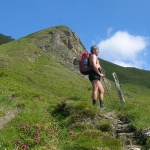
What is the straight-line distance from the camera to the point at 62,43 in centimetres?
9444

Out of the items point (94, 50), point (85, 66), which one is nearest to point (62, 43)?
point (94, 50)

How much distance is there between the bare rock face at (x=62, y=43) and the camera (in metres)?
87.0

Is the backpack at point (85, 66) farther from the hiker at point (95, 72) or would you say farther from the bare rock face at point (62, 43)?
the bare rock face at point (62, 43)

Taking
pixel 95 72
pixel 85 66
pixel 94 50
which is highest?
pixel 94 50

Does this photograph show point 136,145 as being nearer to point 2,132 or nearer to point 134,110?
point 134,110

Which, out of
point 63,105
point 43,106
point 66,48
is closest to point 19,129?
point 63,105

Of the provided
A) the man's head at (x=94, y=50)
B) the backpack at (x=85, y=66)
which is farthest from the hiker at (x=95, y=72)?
the backpack at (x=85, y=66)

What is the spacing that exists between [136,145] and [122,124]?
1853 mm

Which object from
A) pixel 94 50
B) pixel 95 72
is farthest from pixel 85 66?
pixel 94 50

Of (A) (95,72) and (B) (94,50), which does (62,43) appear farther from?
(A) (95,72)

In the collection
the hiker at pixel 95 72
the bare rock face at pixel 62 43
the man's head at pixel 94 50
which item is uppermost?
the bare rock face at pixel 62 43

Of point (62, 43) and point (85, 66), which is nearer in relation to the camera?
point (85, 66)

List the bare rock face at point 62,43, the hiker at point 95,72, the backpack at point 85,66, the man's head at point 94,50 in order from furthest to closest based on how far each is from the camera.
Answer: the bare rock face at point 62,43 → the man's head at point 94,50 → the backpack at point 85,66 → the hiker at point 95,72

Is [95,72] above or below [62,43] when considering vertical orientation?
below
